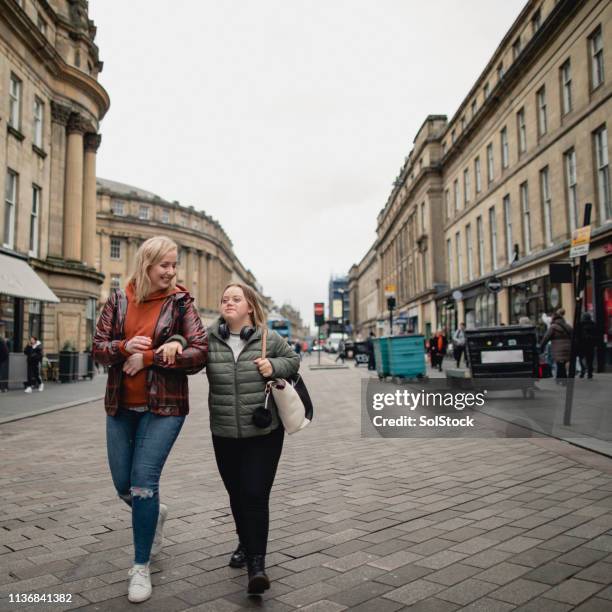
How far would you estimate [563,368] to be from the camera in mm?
14555

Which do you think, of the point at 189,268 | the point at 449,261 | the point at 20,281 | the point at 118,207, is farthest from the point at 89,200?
the point at 189,268

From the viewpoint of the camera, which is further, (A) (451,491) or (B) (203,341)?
(A) (451,491)

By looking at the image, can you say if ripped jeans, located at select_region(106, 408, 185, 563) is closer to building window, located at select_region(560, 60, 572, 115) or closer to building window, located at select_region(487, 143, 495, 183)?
building window, located at select_region(560, 60, 572, 115)

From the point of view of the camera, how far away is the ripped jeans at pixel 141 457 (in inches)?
120

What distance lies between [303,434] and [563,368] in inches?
342

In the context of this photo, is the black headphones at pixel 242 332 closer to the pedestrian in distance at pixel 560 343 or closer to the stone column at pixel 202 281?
the pedestrian in distance at pixel 560 343

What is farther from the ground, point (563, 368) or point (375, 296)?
point (375, 296)

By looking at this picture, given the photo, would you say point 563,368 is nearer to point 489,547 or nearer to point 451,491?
point 451,491

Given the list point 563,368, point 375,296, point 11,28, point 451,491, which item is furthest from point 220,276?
point 451,491

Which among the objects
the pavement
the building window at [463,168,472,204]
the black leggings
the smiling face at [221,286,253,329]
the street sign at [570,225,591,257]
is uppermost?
the building window at [463,168,472,204]

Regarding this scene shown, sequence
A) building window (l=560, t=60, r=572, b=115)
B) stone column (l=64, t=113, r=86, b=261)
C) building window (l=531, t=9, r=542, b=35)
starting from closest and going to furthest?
building window (l=560, t=60, r=572, b=115) → building window (l=531, t=9, r=542, b=35) → stone column (l=64, t=113, r=86, b=261)

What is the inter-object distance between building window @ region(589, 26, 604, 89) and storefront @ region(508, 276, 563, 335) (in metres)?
7.72

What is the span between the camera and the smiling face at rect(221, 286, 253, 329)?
3342 mm

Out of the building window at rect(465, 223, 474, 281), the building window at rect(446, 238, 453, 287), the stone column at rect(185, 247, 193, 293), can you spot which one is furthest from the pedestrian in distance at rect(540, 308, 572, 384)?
the stone column at rect(185, 247, 193, 293)
